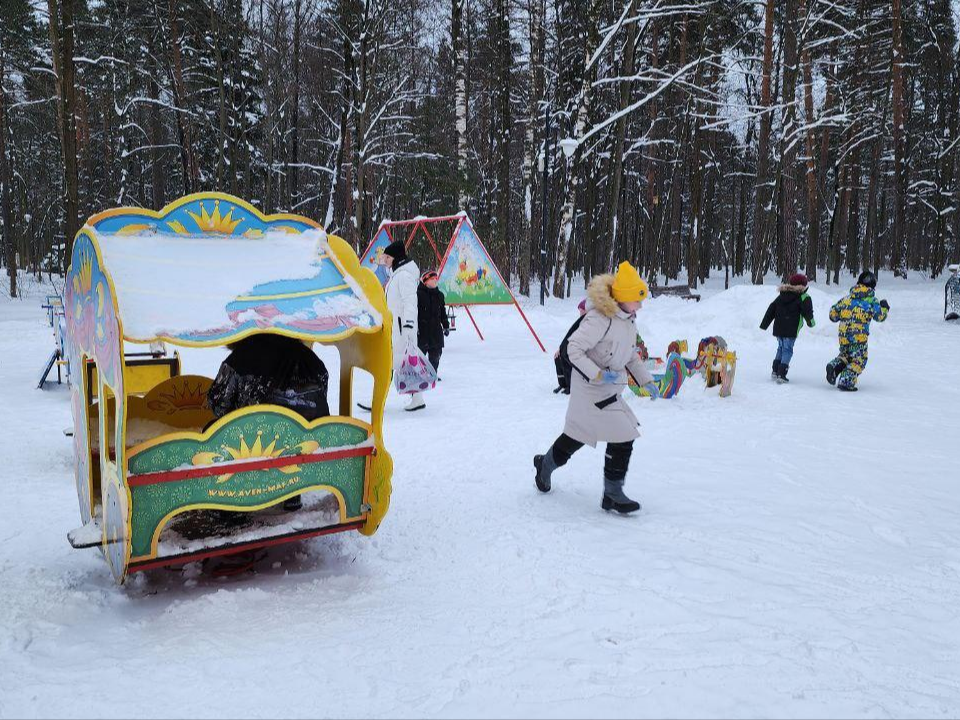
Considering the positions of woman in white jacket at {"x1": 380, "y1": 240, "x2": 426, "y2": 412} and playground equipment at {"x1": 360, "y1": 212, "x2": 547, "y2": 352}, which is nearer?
woman in white jacket at {"x1": 380, "y1": 240, "x2": 426, "y2": 412}

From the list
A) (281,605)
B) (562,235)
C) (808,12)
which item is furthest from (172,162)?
(281,605)

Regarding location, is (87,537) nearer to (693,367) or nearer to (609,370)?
(609,370)

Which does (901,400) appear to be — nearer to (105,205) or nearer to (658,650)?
(658,650)

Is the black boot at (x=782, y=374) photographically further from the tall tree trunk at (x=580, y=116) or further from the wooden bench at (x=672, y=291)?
the wooden bench at (x=672, y=291)

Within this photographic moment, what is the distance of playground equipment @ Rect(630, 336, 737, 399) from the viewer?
862cm

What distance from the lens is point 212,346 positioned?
2.90m

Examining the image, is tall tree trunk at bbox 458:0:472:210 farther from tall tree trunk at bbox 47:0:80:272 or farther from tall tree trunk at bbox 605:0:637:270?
tall tree trunk at bbox 47:0:80:272

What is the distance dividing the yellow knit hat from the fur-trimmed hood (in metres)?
0.03

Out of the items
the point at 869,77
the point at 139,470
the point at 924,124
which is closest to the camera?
the point at 139,470

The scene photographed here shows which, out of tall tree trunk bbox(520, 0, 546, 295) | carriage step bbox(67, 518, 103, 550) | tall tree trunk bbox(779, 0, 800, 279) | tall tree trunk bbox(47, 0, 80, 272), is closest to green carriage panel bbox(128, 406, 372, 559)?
carriage step bbox(67, 518, 103, 550)

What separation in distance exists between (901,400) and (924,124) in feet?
96.7

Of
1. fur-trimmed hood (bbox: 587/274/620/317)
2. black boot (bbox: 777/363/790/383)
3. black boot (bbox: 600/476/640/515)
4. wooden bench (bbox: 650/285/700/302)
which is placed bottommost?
black boot (bbox: 600/476/640/515)

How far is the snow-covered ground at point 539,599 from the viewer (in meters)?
2.67

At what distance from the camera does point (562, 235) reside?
1981cm
